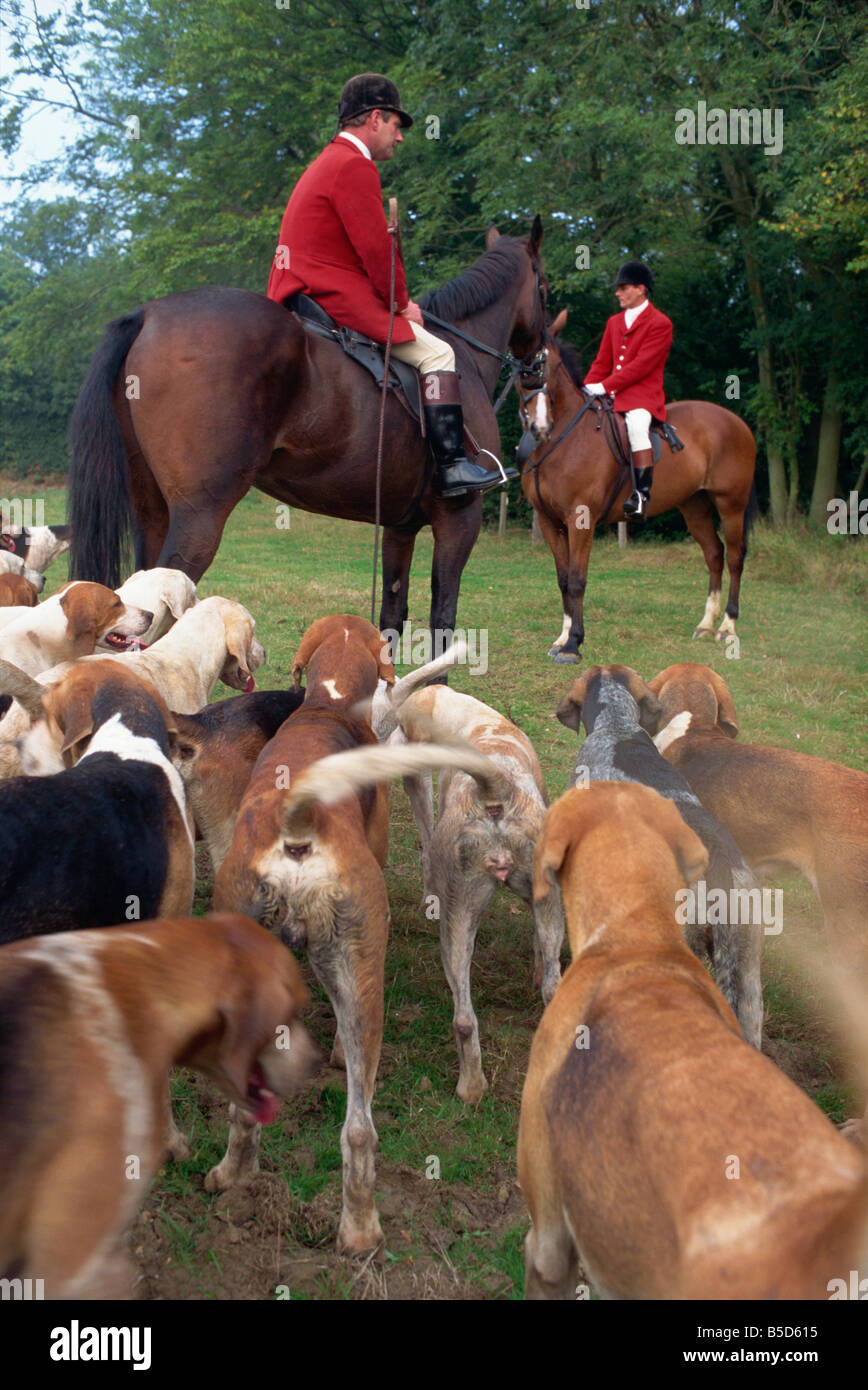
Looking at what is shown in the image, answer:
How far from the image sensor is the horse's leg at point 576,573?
9.98 meters

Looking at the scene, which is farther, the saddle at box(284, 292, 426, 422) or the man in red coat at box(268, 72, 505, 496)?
the saddle at box(284, 292, 426, 422)

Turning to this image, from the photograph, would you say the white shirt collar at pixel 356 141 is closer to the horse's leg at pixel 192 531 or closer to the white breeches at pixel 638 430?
the horse's leg at pixel 192 531

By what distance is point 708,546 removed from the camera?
12.5 meters

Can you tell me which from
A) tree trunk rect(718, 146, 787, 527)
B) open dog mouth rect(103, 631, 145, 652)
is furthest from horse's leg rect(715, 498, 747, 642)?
open dog mouth rect(103, 631, 145, 652)

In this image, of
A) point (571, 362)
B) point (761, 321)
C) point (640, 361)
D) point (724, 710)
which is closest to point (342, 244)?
point (724, 710)

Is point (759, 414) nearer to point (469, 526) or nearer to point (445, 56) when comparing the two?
point (445, 56)

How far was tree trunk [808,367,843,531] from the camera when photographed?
20.0 metres

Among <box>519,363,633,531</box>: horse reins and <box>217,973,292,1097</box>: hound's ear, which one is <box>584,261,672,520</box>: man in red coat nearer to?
<box>519,363,633,531</box>: horse reins

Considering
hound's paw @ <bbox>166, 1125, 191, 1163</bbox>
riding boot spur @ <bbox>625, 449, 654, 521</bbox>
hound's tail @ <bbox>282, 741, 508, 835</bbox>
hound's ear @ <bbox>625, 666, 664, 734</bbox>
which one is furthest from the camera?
riding boot spur @ <bbox>625, 449, 654, 521</bbox>

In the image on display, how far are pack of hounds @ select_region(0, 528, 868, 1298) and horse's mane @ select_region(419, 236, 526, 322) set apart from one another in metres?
3.92

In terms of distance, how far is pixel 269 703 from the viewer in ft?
13.7

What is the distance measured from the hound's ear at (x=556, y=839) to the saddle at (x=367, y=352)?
14.2ft

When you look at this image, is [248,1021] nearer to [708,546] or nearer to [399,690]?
[399,690]
